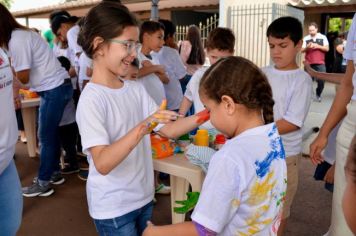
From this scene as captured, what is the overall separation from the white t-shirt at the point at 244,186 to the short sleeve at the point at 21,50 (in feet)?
8.25

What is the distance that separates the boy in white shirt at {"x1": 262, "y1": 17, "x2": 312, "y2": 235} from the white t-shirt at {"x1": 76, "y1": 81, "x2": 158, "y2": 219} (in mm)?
882

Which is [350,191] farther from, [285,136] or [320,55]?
[320,55]

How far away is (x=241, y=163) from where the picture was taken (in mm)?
950

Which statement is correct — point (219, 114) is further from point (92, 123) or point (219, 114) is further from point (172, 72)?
point (172, 72)

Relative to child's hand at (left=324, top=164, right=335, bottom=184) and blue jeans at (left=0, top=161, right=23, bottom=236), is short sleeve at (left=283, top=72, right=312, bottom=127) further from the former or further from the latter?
blue jeans at (left=0, top=161, right=23, bottom=236)

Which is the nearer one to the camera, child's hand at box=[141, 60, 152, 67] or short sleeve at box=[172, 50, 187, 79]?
child's hand at box=[141, 60, 152, 67]

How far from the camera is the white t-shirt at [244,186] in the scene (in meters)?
0.95

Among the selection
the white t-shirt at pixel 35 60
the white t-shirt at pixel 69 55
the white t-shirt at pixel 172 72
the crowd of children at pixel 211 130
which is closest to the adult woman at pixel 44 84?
the white t-shirt at pixel 35 60

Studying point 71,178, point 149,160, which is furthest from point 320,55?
point 149,160

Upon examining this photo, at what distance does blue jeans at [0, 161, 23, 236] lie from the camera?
1.61 metres

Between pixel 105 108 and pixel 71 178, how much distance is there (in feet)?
9.13

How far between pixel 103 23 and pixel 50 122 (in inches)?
89.0

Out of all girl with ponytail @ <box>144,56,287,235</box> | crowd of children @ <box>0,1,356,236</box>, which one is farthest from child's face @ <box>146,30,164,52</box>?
girl with ponytail @ <box>144,56,287,235</box>

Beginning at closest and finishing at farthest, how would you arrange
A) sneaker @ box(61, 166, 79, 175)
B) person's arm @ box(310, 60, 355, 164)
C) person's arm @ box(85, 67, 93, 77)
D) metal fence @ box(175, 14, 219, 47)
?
person's arm @ box(310, 60, 355, 164) < person's arm @ box(85, 67, 93, 77) < sneaker @ box(61, 166, 79, 175) < metal fence @ box(175, 14, 219, 47)
